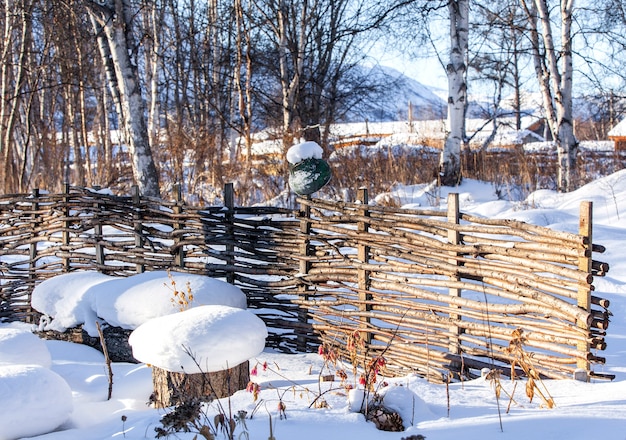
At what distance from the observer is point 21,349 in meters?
3.93

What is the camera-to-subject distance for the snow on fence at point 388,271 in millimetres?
3141

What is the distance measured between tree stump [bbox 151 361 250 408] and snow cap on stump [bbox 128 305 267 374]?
91 mm

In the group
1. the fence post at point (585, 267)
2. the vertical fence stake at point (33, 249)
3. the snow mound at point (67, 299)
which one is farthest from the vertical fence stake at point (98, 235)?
the fence post at point (585, 267)

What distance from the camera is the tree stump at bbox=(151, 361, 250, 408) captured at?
3.22 m

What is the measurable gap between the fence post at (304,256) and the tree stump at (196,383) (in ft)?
4.01

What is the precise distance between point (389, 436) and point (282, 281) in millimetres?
2491

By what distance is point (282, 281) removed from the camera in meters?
4.63

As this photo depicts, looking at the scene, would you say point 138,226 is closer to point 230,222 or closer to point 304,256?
point 230,222

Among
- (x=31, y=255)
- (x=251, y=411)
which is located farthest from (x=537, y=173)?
(x=251, y=411)

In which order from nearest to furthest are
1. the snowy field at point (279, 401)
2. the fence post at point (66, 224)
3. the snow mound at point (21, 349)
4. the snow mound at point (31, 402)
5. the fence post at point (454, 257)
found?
1. the snowy field at point (279, 401)
2. the snow mound at point (31, 402)
3. the fence post at point (454, 257)
4. the snow mound at point (21, 349)
5. the fence post at point (66, 224)

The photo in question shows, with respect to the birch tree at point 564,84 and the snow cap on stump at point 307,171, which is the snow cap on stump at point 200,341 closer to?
the snow cap on stump at point 307,171

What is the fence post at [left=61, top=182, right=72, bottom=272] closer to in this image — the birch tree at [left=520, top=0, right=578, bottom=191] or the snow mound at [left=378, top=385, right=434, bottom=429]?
the snow mound at [left=378, top=385, right=434, bottom=429]

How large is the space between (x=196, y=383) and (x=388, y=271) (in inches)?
57.4

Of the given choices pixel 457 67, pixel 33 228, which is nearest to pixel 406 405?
pixel 33 228
